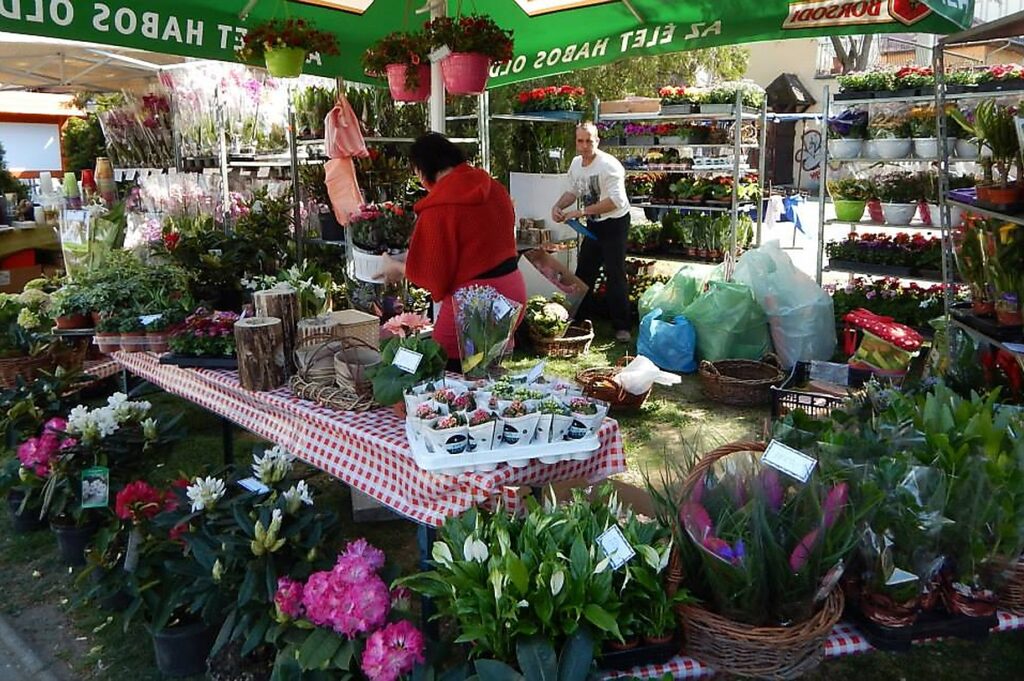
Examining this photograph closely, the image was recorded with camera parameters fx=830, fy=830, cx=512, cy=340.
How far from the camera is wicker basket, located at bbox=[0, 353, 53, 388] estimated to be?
14.9ft

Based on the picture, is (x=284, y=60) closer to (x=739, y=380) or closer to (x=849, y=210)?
(x=739, y=380)

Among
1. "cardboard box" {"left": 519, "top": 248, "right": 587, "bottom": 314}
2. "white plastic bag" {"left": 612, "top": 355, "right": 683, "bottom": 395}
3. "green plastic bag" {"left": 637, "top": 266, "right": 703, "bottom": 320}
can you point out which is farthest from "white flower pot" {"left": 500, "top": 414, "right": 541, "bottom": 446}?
"cardboard box" {"left": 519, "top": 248, "right": 587, "bottom": 314}

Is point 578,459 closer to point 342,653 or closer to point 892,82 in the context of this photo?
point 342,653

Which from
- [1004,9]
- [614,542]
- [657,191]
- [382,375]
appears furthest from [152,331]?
[1004,9]

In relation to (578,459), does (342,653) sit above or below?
below

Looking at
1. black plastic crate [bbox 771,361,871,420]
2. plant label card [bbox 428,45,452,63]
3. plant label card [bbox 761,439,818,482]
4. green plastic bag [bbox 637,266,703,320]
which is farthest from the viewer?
green plastic bag [bbox 637,266,703,320]

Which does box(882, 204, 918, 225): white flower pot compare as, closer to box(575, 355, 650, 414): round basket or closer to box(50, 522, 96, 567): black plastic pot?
box(575, 355, 650, 414): round basket

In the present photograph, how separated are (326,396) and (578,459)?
35.9 inches

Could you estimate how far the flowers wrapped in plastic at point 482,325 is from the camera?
2.77m

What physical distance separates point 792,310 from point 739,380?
734 millimetres

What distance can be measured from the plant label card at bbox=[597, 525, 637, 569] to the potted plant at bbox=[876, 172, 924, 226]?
607 centimetres

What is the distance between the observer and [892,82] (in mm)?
6434

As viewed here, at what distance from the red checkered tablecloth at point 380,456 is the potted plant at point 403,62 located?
213 centimetres

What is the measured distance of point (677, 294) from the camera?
6.07 meters
